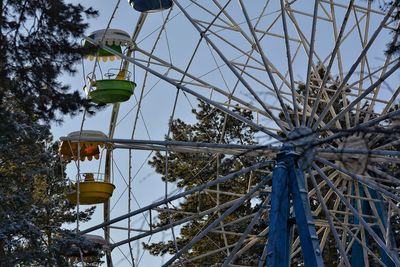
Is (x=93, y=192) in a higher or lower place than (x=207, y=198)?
lower

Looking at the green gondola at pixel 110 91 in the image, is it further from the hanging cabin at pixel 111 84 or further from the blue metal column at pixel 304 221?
the blue metal column at pixel 304 221

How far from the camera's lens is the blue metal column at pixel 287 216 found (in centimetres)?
1484

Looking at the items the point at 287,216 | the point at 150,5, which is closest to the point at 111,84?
the point at 150,5

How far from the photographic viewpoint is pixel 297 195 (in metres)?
15.4

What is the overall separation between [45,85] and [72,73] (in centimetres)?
44

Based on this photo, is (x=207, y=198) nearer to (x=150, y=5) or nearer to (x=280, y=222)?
(x=150, y=5)

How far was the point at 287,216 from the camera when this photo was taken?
15.5 metres

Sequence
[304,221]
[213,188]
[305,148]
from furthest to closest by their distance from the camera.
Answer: [213,188], [304,221], [305,148]

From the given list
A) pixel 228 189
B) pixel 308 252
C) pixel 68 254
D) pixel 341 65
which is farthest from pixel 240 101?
pixel 228 189

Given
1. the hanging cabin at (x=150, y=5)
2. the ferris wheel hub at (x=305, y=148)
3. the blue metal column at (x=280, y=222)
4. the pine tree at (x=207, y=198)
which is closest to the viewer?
the ferris wheel hub at (x=305, y=148)

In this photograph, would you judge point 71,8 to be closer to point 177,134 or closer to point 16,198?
point 16,198

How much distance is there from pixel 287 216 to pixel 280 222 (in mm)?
355

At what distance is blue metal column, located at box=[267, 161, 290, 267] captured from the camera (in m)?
14.8

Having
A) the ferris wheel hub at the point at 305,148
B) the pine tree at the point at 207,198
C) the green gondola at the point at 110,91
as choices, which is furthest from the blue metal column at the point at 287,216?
the pine tree at the point at 207,198
